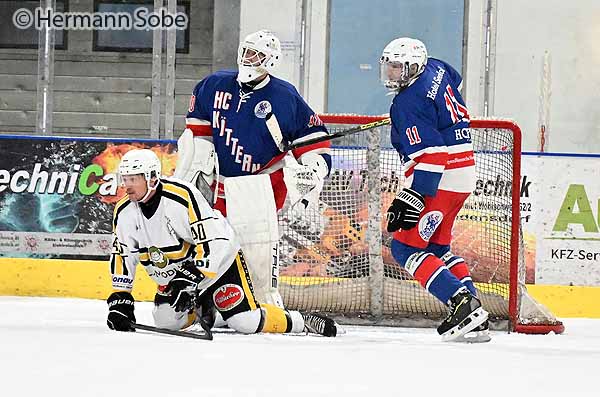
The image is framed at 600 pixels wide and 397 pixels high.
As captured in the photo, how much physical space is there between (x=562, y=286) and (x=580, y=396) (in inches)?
130

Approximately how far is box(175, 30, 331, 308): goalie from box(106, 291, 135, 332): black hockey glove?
0.52 metres

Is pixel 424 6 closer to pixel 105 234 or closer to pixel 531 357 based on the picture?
pixel 105 234

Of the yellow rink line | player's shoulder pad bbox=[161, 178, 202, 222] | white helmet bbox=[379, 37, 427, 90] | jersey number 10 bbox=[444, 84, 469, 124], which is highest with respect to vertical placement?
white helmet bbox=[379, 37, 427, 90]

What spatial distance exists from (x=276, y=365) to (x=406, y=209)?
4.05 ft

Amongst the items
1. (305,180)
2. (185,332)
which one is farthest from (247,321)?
(305,180)

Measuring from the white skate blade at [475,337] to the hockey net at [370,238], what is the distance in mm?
873

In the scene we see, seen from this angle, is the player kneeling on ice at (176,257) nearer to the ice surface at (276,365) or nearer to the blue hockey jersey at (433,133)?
the ice surface at (276,365)

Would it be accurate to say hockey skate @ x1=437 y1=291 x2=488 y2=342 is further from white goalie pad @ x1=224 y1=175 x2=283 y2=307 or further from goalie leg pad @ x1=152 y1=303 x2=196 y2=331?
goalie leg pad @ x1=152 y1=303 x2=196 y2=331

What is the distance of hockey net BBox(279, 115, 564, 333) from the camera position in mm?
4723

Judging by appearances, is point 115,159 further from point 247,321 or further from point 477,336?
point 477,336

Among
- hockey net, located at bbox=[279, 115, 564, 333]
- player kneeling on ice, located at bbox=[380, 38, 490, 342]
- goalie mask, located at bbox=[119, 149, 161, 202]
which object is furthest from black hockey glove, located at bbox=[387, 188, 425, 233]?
hockey net, located at bbox=[279, 115, 564, 333]

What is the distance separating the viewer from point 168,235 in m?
3.54

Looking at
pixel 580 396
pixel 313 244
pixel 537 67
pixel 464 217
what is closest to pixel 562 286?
pixel 464 217

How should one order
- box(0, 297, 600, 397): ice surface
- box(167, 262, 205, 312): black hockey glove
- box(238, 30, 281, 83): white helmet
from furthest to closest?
box(238, 30, 281, 83): white helmet
box(167, 262, 205, 312): black hockey glove
box(0, 297, 600, 397): ice surface
